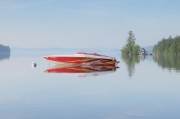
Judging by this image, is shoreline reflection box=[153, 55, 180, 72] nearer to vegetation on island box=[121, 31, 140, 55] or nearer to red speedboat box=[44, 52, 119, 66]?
red speedboat box=[44, 52, 119, 66]

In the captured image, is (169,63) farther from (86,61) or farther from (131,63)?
(86,61)

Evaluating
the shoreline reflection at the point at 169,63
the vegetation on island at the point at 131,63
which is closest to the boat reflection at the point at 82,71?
the vegetation on island at the point at 131,63

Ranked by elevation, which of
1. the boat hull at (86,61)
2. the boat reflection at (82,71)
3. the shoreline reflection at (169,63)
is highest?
the boat hull at (86,61)

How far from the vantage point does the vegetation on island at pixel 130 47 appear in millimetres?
140500

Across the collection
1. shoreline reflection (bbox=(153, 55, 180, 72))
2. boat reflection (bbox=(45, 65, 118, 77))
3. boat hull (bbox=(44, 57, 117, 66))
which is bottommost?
boat reflection (bbox=(45, 65, 118, 77))

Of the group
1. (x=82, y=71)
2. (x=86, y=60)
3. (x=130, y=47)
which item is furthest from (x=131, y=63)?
(x=130, y=47)

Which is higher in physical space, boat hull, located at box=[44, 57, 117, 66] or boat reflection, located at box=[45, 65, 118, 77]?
boat hull, located at box=[44, 57, 117, 66]

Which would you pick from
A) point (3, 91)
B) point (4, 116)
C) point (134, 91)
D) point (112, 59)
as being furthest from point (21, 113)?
point (112, 59)

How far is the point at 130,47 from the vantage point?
141 metres

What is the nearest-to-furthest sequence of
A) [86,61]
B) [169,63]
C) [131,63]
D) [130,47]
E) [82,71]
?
[82,71] → [86,61] → [169,63] → [131,63] → [130,47]

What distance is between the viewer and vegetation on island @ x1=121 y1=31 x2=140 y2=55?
14050 cm

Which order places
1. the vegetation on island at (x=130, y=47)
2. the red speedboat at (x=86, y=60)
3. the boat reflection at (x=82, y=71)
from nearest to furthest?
1. the boat reflection at (x=82, y=71)
2. the red speedboat at (x=86, y=60)
3. the vegetation on island at (x=130, y=47)

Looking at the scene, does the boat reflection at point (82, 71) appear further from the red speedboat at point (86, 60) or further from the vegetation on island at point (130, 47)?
the vegetation on island at point (130, 47)

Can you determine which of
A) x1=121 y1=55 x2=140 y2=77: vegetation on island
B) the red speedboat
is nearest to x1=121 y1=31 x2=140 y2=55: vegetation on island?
x1=121 y1=55 x2=140 y2=77: vegetation on island
